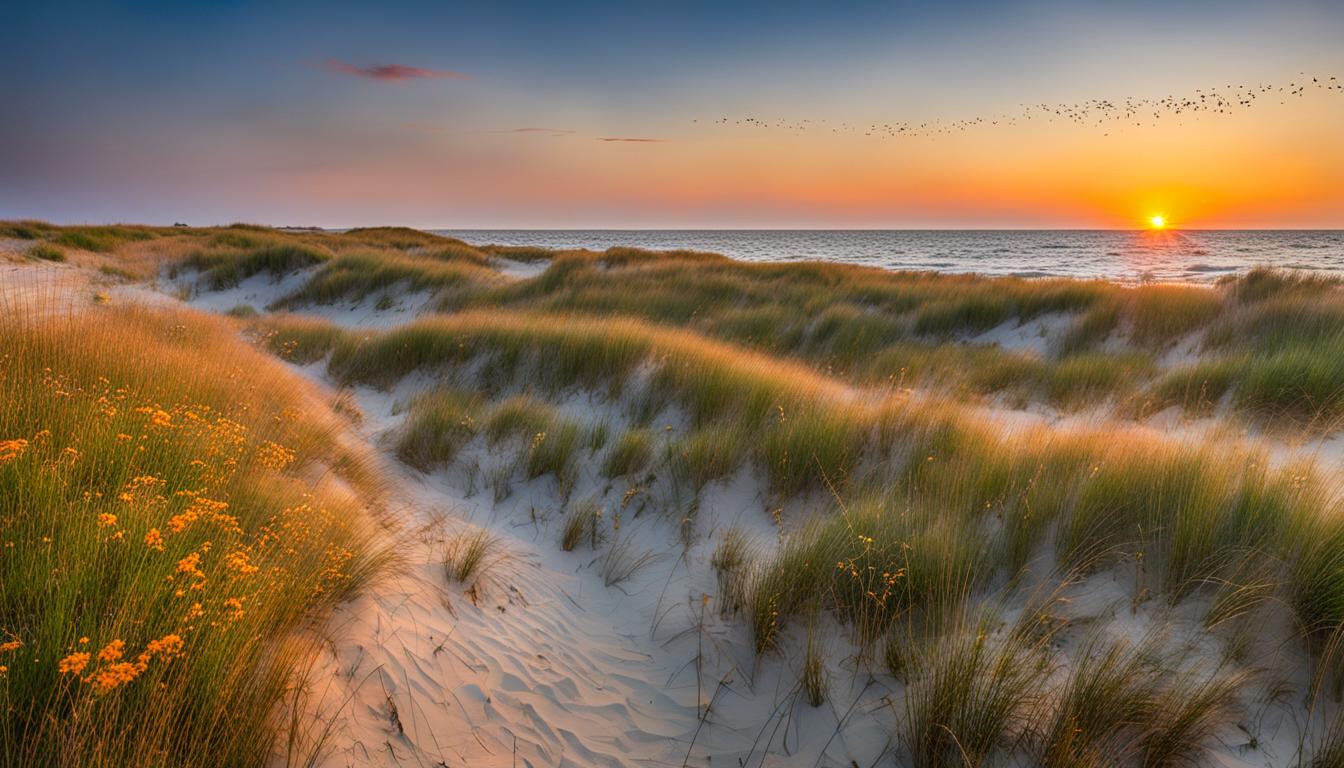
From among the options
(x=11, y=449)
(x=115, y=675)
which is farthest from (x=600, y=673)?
(x=11, y=449)

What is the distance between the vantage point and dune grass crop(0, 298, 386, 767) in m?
1.91

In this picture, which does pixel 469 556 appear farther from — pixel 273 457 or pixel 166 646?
pixel 166 646

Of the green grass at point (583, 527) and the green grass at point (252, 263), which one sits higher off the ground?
the green grass at point (252, 263)

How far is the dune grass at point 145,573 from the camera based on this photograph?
191cm

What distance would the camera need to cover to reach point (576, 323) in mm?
9547

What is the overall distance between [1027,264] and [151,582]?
1742 inches

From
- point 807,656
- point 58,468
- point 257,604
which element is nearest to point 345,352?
point 58,468

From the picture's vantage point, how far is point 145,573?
230cm

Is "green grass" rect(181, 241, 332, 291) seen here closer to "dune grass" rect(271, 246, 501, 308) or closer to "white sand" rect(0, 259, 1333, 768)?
"dune grass" rect(271, 246, 501, 308)

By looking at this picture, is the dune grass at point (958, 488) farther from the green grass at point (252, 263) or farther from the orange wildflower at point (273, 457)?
the green grass at point (252, 263)

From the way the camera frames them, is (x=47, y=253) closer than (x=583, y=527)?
No

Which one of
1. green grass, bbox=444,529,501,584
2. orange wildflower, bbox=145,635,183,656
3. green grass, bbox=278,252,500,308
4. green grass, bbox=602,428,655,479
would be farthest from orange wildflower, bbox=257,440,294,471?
green grass, bbox=278,252,500,308

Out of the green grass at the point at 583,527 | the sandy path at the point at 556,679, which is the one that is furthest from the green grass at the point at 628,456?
the sandy path at the point at 556,679

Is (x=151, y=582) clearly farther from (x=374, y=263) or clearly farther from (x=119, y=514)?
(x=374, y=263)
